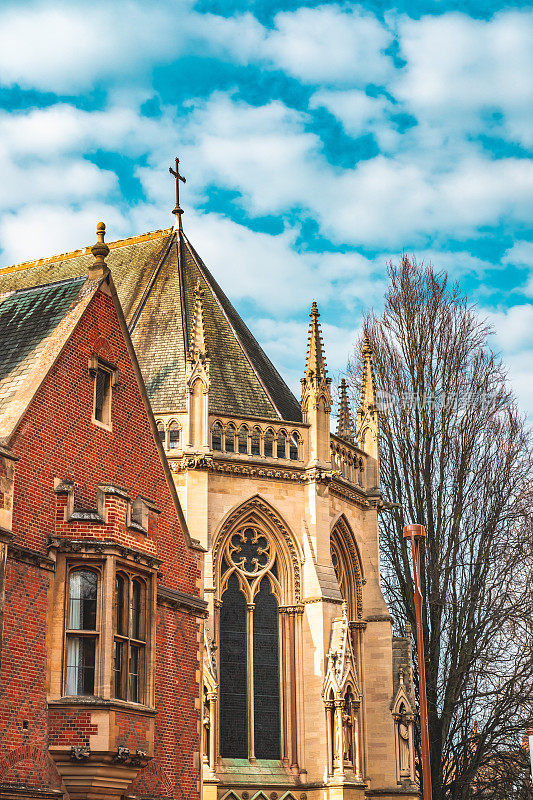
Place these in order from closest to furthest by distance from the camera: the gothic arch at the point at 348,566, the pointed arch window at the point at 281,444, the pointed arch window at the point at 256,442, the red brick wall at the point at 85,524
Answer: the red brick wall at the point at 85,524 < the pointed arch window at the point at 256,442 < the pointed arch window at the point at 281,444 < the gothic arch at the point at 348,566

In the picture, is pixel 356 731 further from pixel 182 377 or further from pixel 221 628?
pixel 182 377

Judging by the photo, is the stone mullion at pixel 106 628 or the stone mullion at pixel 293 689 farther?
the stone mullion at pixel 293 689

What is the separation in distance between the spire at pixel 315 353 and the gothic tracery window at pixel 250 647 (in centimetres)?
403

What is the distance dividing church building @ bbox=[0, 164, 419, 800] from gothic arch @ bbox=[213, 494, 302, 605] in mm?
32

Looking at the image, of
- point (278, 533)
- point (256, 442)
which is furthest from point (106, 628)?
point (256, 442)

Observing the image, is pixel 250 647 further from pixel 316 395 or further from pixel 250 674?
pixel 316 395

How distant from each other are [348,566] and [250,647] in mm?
3913

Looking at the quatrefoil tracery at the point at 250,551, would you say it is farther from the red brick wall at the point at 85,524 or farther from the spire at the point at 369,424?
the red brick wall at the point at 85,524

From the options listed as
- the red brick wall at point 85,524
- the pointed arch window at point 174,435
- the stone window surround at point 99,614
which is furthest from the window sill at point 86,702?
the pointed arch window at point 174,435

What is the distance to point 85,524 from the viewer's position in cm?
1475

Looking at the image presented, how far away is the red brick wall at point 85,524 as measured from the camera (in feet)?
45.2

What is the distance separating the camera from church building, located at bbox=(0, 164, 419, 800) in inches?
961

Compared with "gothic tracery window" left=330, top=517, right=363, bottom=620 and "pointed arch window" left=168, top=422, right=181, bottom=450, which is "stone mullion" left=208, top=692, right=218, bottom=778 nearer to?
"gothic tracery window" left=330, top=517, right=363, bottom=620

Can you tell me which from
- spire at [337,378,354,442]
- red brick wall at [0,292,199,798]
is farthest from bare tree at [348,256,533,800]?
red brick wall at [0,292,199,798]
